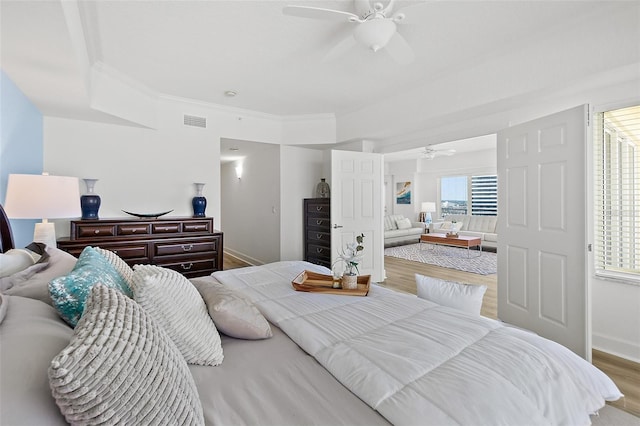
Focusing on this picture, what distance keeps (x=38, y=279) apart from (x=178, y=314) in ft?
1.97

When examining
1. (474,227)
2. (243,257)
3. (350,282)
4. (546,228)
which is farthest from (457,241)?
(350,282)

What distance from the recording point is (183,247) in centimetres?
353

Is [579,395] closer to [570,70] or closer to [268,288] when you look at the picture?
[268,288]

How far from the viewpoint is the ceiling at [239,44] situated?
199cm

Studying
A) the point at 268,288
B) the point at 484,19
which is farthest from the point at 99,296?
the point at 484,19

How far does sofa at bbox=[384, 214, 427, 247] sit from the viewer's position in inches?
312

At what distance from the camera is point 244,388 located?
97 centimetres

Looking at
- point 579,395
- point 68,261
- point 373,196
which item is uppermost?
point 373,196

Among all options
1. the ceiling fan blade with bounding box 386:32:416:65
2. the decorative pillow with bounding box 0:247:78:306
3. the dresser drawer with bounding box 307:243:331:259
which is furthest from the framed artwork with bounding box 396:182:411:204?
the decorative pillow with bounding box 0:247:78:306

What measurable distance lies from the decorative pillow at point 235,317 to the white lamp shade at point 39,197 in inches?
59.6

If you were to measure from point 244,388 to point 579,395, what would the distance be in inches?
47.6

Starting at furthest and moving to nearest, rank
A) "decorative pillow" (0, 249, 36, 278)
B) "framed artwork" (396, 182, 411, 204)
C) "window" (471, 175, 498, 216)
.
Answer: "framed artwork" (396, 182, 411, 204), "window" (471, 175, 498, 216), "decorative pillow" (0, 249, 36, 278)

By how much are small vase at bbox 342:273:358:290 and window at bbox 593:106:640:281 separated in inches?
90.0

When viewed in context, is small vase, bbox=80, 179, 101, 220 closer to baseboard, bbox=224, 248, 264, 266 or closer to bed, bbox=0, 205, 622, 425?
bed, bbox=0, 205, 622, 425
